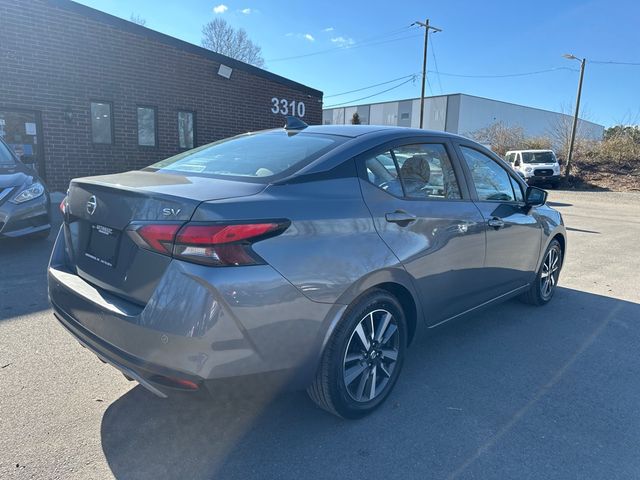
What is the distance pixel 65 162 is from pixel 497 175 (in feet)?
36.1

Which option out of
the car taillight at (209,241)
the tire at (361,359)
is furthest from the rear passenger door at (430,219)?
the car taillight at (209,241)

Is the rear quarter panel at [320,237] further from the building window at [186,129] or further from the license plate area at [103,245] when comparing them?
the building window at [186,129]

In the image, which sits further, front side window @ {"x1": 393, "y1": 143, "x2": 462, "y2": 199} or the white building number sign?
the white building number sign

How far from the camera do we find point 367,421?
106 inches

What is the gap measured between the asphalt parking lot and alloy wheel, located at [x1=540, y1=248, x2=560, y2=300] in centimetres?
80

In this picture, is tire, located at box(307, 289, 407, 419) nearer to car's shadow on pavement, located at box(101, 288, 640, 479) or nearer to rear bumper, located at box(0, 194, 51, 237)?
car's shadow on pavement, located at box(101, 288, 640, 479)

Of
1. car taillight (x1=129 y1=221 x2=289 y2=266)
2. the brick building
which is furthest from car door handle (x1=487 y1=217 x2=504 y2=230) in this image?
the brick building

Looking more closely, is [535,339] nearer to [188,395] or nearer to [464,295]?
[464,295]

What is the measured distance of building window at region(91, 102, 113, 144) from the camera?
11969mm

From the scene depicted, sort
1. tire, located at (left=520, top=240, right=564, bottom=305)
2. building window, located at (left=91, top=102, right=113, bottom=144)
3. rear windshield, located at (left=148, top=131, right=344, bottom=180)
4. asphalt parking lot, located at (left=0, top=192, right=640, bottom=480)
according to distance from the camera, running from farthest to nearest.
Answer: building window, located at (left=91, top=102, right=113, bottom=144) < tire, located at (left=520, top=240, right=564, bottom=305) < rear windshield, located at (left=148, top=131, right=344, bottom=180) < asphalt parking lot, located at (left=0, top=192, right=640, bottom=480)

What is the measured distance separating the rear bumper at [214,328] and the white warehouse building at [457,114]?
45500 millimetres

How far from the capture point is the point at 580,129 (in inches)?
1490

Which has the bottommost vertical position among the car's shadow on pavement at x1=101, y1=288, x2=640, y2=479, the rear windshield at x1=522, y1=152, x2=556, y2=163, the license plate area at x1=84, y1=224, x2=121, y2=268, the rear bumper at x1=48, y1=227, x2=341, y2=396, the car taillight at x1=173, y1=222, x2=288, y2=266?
the car's shadow on pavement at x1=101, y1=288, x2=640, y2=479

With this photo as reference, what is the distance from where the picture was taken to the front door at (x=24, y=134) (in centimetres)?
1077
